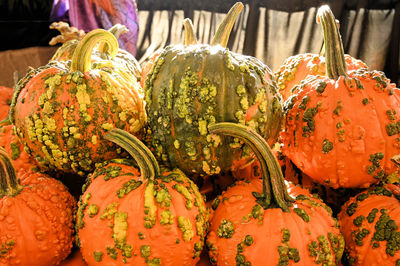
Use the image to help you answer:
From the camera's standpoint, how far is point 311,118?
3.19 ft

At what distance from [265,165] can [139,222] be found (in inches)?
13.8

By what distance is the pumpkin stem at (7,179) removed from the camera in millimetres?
928

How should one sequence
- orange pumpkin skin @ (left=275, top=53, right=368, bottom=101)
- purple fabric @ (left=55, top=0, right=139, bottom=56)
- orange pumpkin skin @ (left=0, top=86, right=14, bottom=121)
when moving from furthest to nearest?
1. purple fabric @ (left=55, top=0, right=139, bottom=56)
2. orange pumpkin skin @ (left=0, top=86, right=14, bottom=121)
3. orange pumpkin skin @ (left=275, top=53, right=368, bottom=101)

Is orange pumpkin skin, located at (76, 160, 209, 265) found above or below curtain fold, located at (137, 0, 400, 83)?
below

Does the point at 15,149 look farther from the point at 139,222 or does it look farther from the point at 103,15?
the point at 103,15

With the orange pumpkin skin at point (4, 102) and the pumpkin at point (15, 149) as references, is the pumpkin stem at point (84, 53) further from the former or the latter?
the orange pumpkin skin at point (4, 102)

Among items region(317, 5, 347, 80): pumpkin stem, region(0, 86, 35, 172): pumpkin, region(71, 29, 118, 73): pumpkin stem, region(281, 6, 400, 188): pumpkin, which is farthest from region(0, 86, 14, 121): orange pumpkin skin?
region(317, 5, 347, 80): pumpkin stem

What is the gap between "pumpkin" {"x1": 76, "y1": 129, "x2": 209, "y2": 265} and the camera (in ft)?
2.66

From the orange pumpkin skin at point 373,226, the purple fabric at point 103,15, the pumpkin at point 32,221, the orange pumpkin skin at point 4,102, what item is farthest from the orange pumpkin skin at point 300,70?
the purple fabric at point 103,15

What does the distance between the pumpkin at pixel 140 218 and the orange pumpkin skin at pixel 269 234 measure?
0.21 ft

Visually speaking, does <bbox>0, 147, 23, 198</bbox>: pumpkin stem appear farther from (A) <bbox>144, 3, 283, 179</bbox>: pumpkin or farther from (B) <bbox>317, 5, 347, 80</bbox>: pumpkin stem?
(B) <bbox>317, 5, 347, 80</bbox>: pumpkin stem

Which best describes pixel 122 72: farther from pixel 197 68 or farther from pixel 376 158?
pixel 376 158

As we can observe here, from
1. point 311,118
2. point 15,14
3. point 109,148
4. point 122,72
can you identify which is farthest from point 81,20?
point 311,118

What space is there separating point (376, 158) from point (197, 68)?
1.84ft
